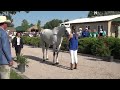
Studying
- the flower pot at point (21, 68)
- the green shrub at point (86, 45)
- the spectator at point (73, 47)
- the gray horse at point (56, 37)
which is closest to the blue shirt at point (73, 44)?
the spectator at point (73, 47)

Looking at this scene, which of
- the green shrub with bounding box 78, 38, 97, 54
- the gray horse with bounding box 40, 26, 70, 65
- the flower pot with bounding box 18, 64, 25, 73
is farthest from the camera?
the green shrub with bounding box 78, 38, 97, 54

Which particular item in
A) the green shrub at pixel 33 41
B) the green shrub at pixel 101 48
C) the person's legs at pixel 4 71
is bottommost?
the green shrub at pixel 33 41

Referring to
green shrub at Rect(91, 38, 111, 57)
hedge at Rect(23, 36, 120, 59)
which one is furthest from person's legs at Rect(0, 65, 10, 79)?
green shrub at Rect(91, 38, 111, 57)

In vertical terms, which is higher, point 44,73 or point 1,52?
point 1,52

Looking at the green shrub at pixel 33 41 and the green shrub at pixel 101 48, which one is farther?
the green shrub at pixel 33 41

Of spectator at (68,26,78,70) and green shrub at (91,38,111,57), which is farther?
green shrub at (91,38,111,57)

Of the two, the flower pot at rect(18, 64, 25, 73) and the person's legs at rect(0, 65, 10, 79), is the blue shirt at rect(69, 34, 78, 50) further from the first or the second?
the person's legs at rect(0, 65, 10, 79)

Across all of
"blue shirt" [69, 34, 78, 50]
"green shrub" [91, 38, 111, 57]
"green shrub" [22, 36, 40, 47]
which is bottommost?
"green shrub" [22, 36, 40, 47]

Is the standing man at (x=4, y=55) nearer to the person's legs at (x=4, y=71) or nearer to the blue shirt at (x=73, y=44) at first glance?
the person's legs at (x=4, y=71)
